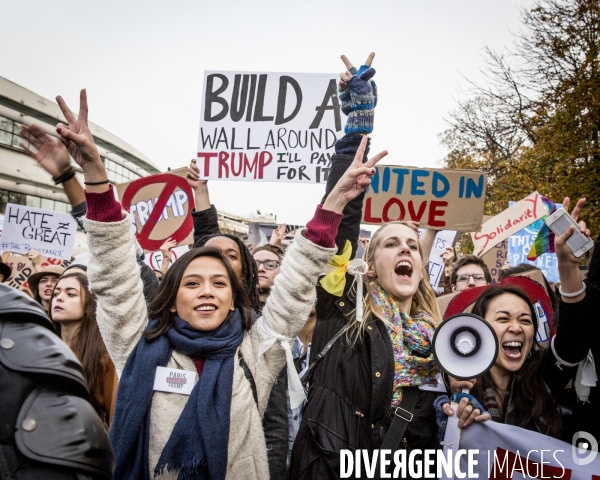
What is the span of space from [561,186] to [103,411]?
41.9 ft

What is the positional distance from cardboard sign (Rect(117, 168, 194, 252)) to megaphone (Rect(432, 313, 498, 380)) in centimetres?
378

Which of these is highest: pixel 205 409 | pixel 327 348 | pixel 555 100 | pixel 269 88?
pixel 555 100

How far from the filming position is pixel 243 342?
250 centimetres

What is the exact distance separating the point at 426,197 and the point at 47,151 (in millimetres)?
3222

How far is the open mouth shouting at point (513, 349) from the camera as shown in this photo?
269cm

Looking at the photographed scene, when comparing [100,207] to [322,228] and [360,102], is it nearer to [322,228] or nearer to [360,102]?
[322,228]

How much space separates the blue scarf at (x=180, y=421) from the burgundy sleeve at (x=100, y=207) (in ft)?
1.66

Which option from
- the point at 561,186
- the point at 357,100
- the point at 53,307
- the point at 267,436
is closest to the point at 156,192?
the point at 53,307

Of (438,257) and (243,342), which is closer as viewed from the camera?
(243,342)

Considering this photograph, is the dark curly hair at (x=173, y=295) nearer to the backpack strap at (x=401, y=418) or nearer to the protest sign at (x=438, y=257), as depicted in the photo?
the backpack strap at (x=401, y=418)

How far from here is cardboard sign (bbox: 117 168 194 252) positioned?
5844mm

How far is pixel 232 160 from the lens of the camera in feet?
16.1

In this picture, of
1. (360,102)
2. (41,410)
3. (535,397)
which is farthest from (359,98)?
(41,410)

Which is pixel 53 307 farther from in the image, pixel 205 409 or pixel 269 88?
pixel 269 88
